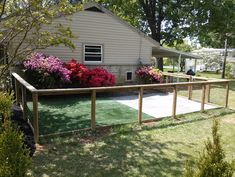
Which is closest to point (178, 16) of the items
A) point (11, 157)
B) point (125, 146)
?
point (125, 146)

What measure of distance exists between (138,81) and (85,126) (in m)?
7.83

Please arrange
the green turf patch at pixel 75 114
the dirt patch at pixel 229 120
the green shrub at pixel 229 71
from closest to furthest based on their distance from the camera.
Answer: the green turf patch at pixel 75 114 → the dirt patch at pixel 229 120 → the green shrub at pixel 229 71

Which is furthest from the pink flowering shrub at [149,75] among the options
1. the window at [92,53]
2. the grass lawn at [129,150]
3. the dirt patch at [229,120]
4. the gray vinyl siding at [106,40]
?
the grass lawn at [129,150]

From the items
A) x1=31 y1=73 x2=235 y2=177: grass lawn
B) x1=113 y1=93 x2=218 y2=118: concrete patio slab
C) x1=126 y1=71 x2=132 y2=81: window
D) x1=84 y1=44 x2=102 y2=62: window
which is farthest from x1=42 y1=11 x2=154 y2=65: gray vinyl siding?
x1=31 y1=73 x2=235 y2=177: grass lawn

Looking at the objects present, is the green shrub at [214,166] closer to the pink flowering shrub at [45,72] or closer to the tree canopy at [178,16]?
the pink flowering shrub at [45,72]

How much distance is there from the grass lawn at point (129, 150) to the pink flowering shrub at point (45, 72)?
4291 millimetres

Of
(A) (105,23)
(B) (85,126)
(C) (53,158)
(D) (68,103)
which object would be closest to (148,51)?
(A) (105,23)

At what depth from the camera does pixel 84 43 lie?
38.0 ft

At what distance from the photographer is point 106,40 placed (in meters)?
12.2

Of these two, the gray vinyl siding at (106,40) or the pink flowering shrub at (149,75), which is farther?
the pink flowering shrub at (149,75)

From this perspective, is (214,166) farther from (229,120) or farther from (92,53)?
(92,53)

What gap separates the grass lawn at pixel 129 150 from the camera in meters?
3.91

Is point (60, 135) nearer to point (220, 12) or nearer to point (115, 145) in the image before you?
point (115, 145)

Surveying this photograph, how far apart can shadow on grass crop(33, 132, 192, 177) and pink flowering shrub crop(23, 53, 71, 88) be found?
4601 mm
